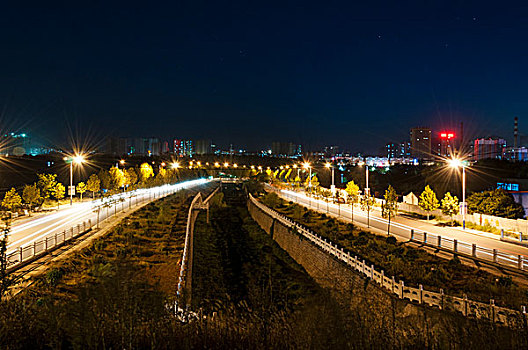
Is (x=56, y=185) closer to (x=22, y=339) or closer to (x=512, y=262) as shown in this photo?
(x=22, y=339)

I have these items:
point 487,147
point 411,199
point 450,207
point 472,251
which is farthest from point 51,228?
point 487,147

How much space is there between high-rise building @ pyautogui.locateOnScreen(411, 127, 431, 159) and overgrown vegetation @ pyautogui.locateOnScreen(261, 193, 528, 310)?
505ft

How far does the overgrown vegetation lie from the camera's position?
11.3 m

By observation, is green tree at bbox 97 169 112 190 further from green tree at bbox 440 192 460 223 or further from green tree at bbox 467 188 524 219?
green tree at bbox 467 188 524 219

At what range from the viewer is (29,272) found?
44.3 feet

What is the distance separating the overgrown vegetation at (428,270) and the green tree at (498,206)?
9729 mm

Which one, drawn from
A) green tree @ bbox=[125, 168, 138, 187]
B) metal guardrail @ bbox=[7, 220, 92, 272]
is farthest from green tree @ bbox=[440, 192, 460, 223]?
green tree @ bbox=[125, 168, 138, 187]

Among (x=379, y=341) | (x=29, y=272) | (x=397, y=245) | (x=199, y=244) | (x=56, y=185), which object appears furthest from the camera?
(x=56, y=185)

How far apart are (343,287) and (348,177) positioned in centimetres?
7023

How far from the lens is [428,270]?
1452cm

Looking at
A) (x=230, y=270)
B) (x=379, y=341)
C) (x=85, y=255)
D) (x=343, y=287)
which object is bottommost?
(x=230, y=270)

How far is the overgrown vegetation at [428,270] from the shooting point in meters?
11.3

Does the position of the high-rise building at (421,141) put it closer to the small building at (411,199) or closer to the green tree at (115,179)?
the small building at (411,199)

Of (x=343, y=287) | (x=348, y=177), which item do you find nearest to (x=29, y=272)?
(x=343, y=287)
